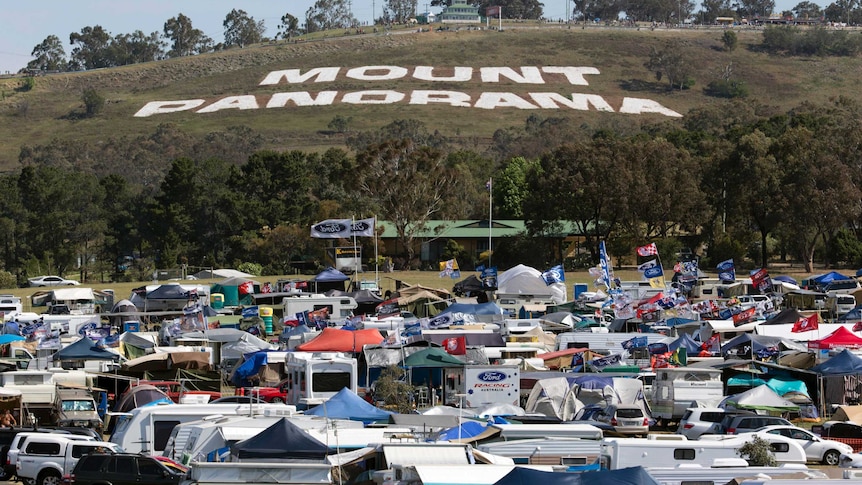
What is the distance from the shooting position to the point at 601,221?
224 feet

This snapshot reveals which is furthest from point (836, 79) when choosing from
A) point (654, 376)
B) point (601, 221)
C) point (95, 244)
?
point (654, 376)

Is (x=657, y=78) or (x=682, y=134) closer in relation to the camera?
(x=682, y=134)

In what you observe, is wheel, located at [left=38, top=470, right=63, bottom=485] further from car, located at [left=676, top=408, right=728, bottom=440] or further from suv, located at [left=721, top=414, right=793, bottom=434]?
suv, located at [left=721, top=414, right=793, bottom=434]

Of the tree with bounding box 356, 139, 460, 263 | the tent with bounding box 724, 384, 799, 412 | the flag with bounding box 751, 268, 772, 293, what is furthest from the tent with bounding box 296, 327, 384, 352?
the tree with bounding box 356, 139, 460, 263

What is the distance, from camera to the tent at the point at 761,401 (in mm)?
21594

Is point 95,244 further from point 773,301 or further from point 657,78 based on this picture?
point 657,78

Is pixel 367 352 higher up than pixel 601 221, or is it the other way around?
pixel 367 352

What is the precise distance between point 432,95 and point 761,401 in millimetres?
132009

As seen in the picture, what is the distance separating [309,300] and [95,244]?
137 ft

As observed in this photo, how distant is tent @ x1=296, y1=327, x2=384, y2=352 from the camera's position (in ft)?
87.5

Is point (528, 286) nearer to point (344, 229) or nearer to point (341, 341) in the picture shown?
point (344, 229)

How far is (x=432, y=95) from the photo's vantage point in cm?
15188

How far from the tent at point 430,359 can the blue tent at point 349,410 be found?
496cm

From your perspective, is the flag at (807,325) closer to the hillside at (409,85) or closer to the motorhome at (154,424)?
the motorhome at (154,424)
